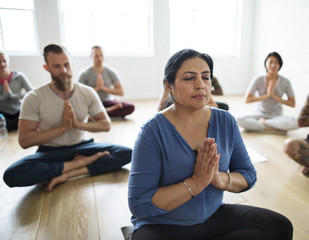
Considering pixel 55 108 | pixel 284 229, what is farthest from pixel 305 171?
pixel 55 108

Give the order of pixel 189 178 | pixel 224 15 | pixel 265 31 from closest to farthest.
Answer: pixel 189 178 < pixel 265 31 < pixel 224 15

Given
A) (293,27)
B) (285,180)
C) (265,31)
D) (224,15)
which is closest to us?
(285,180)

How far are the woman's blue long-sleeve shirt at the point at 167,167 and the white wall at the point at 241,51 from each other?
4.61m

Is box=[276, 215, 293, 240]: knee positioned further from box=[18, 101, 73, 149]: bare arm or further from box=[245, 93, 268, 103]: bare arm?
box=[245, 93, 268, 103]: bare arm

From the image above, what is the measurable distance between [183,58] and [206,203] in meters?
0.61

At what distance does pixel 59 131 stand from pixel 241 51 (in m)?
5.68

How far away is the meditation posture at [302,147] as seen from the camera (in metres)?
1.99

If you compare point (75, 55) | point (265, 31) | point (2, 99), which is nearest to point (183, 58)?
point (2, 99)

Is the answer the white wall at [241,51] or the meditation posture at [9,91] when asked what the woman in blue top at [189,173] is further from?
the white wall at [241,51]

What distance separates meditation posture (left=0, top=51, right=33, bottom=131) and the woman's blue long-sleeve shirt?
9.97ft

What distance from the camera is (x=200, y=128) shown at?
3.62ft

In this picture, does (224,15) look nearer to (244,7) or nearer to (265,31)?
(244,7)

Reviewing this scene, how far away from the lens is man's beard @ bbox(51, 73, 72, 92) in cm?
195

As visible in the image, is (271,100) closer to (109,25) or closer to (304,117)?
(304,117)
